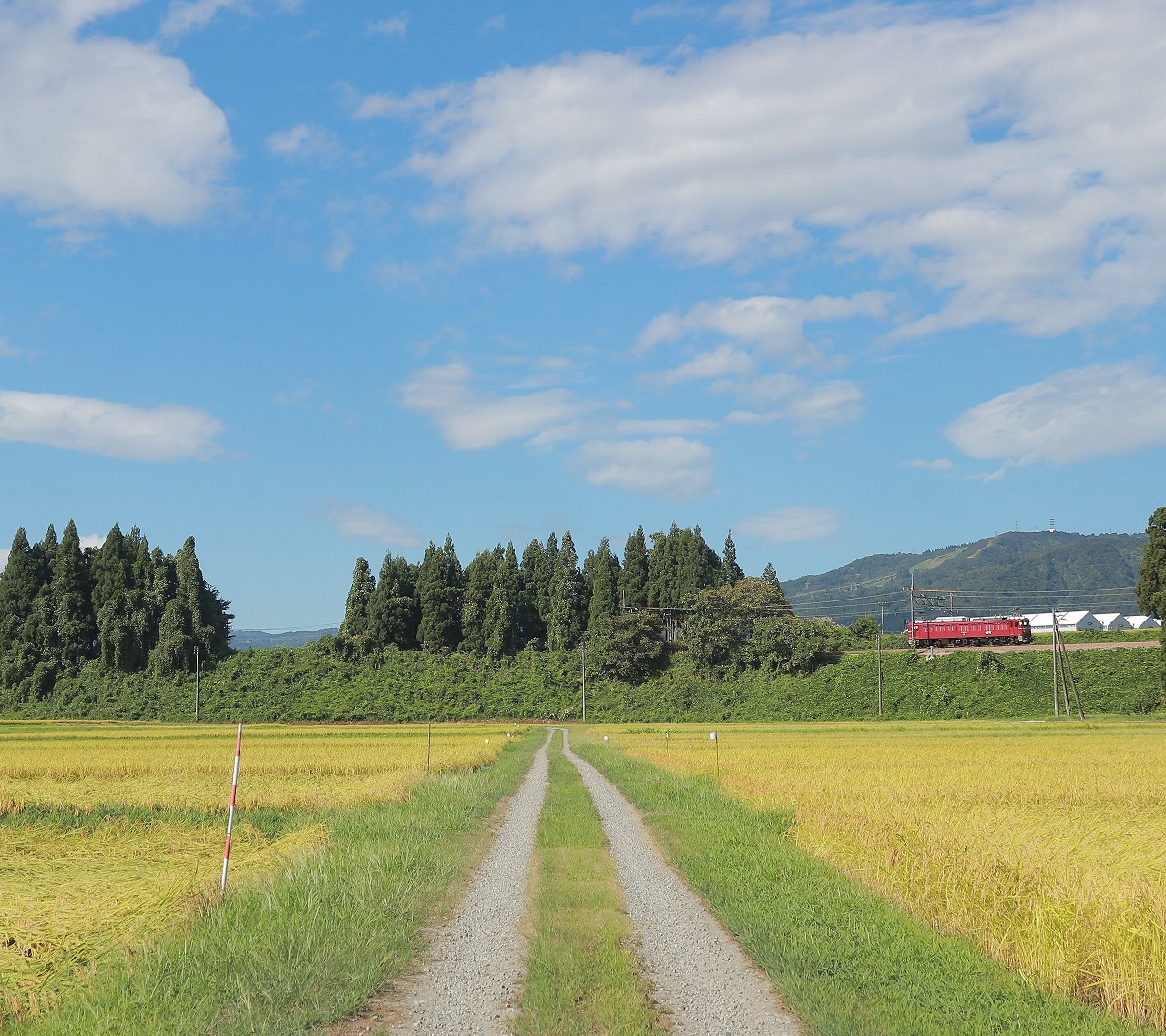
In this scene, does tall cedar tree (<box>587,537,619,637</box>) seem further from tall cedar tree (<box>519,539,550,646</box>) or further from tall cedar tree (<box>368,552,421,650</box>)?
tall cedar tree (<box>368,552,421,650</box>)

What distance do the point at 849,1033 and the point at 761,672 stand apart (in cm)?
8288

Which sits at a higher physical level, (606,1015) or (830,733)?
(606,1015)

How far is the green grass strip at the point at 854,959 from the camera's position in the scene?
284 inches

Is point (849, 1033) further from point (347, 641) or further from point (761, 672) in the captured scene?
A: point (347, 641)

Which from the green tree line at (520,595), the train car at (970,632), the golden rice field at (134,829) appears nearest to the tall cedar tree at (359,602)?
the green tree line at (520,595)

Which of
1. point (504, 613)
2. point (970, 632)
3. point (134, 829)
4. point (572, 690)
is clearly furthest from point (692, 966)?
point (504, 613)

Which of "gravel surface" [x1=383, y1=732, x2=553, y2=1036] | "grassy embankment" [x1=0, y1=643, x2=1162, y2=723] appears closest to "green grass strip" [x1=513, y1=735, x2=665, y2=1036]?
"gravel surface" [x1=383, y1=732, x2=553, y2=1036]

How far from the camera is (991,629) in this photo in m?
90.3

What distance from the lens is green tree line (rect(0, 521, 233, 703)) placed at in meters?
91.9

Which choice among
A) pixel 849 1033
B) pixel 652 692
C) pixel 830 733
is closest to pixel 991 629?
pixel 652 692

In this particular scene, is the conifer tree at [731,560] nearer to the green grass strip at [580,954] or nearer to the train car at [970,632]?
the train car at [970,632]

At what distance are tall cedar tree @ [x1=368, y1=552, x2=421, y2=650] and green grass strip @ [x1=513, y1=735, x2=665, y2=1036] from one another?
293ft

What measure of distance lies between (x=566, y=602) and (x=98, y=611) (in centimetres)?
4810

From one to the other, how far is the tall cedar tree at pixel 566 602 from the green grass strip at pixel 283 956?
89215mm
